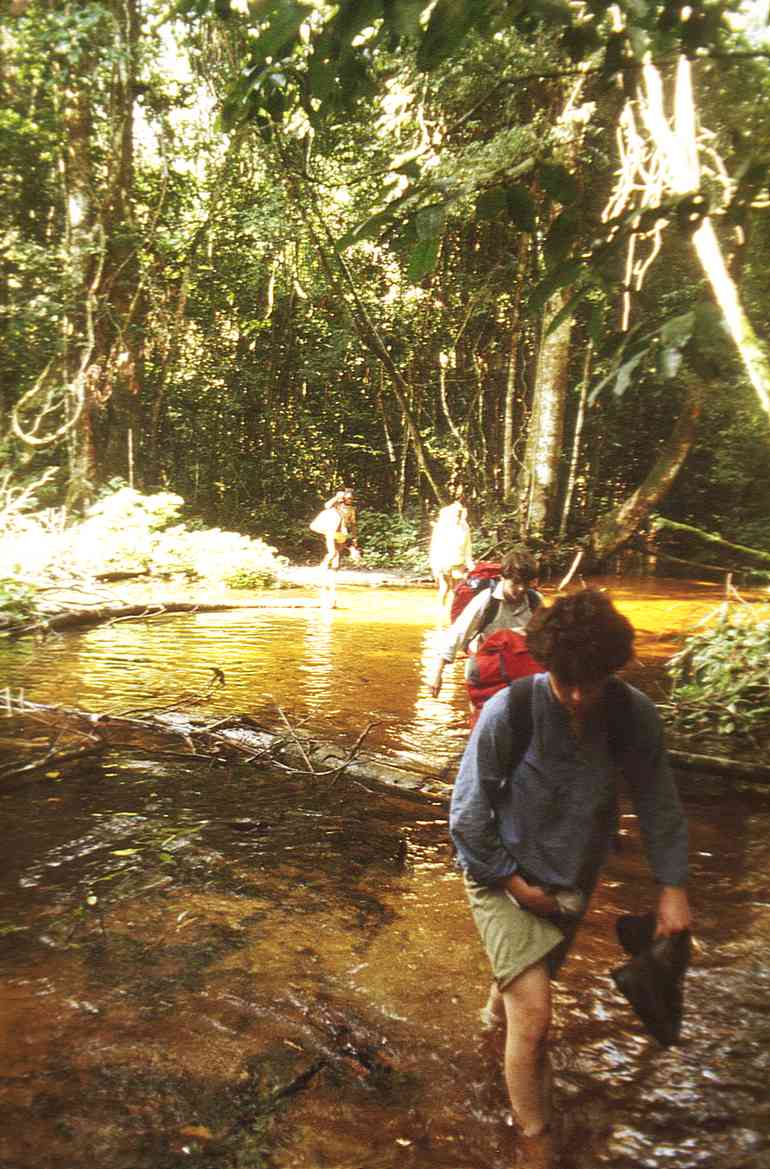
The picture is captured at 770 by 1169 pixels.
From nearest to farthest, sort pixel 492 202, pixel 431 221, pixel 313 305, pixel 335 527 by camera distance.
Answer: pixel 431 221 → pixel 492 202 → pixel 335 527 → pixel 313 305

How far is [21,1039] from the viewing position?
10.2 feet

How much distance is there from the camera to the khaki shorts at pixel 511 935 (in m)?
2.55

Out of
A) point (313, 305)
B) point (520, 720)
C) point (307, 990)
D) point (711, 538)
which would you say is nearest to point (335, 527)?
point (711, 538)

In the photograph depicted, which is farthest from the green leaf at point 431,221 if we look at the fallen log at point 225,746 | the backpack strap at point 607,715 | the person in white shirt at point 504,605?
the fallen log at point 225,746

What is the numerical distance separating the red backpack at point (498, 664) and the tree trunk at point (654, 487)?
51.1ft

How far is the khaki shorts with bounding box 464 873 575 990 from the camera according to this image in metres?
2.55

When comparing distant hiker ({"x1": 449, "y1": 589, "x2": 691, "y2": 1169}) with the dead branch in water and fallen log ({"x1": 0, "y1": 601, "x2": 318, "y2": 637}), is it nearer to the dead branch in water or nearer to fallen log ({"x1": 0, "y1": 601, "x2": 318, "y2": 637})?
the dead branch in water

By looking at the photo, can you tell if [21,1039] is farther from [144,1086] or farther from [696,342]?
[696,342]

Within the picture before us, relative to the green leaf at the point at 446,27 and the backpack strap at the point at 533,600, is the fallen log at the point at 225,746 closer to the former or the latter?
the backpack strap at the point at 533,600

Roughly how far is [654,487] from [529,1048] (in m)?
17.7

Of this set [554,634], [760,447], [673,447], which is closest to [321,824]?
[554,634]

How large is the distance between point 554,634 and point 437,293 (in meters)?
21.5

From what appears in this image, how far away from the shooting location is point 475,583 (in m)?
5.57

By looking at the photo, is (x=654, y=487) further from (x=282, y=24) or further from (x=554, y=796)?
(x=282, y=24)
